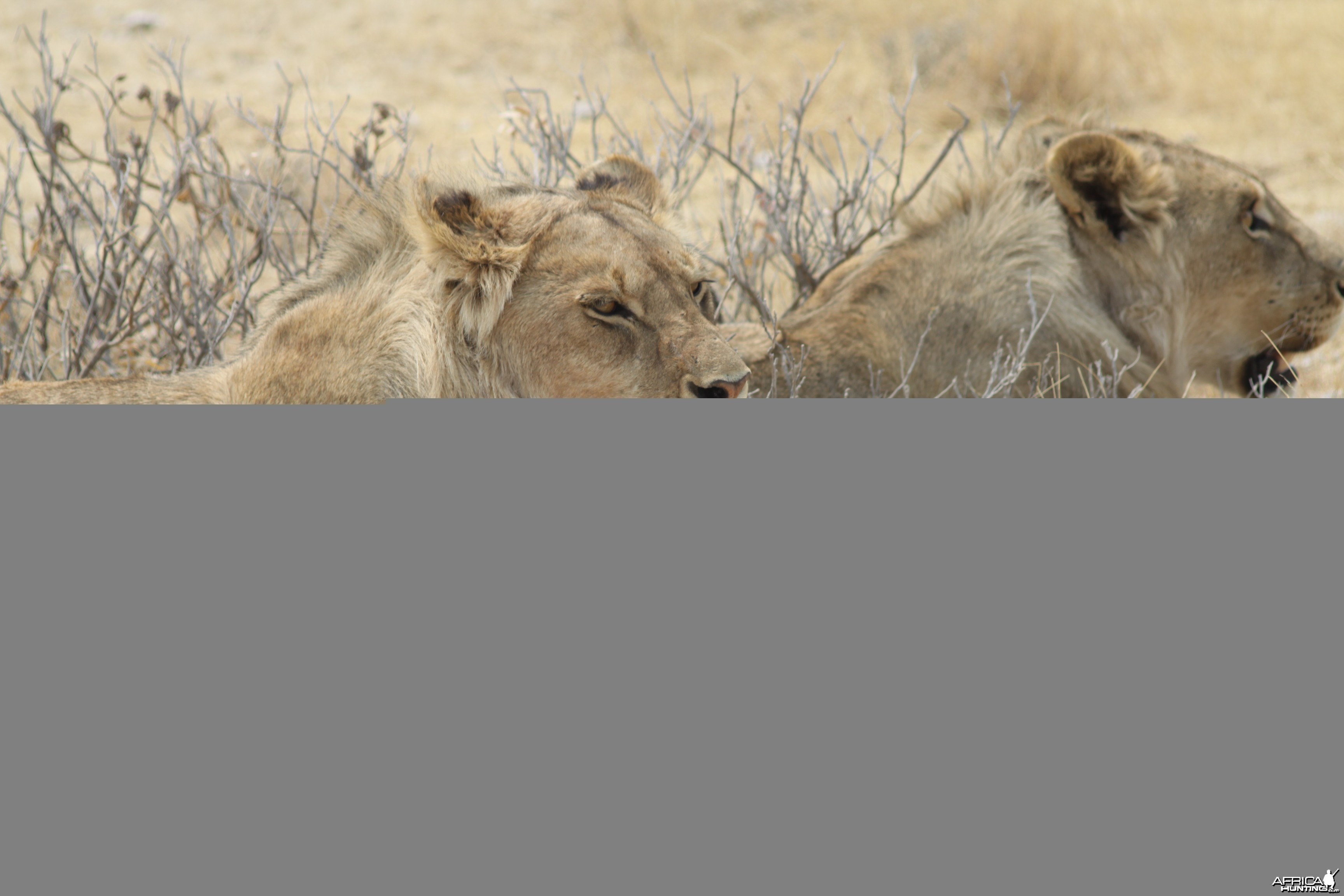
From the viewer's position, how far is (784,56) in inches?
704

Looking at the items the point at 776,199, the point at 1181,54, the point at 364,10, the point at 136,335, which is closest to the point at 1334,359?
the point at 776,199

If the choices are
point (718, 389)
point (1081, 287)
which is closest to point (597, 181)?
point (718, 389)

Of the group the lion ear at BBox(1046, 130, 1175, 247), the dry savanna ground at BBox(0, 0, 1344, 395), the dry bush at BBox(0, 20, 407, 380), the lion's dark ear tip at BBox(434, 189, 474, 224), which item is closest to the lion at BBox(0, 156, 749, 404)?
the lion's dark ear tip at BBox(434, 189, 474, 224)

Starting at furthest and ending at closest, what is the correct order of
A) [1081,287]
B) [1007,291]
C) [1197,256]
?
1. [1197,256]
2. [1081,287]
3. [1007,291]

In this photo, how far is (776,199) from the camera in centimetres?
594

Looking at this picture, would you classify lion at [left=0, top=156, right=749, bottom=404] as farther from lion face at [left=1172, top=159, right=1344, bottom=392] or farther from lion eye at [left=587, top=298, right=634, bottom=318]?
lion face at [left=1172, top=159, right=1344, bottom=392]

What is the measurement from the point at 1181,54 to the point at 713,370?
1575 cm

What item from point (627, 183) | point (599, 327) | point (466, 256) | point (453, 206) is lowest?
point (599, 327)

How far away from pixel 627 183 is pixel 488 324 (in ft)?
3.04

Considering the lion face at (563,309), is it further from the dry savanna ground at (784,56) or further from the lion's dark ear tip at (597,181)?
the dry savanna ground at (784,56)

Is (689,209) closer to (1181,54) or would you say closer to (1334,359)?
(1334,359)

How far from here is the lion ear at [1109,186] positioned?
4.32 m

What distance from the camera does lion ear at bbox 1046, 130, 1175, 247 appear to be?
4.32 meters

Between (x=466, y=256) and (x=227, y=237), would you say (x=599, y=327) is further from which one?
(x=227, y=237)
